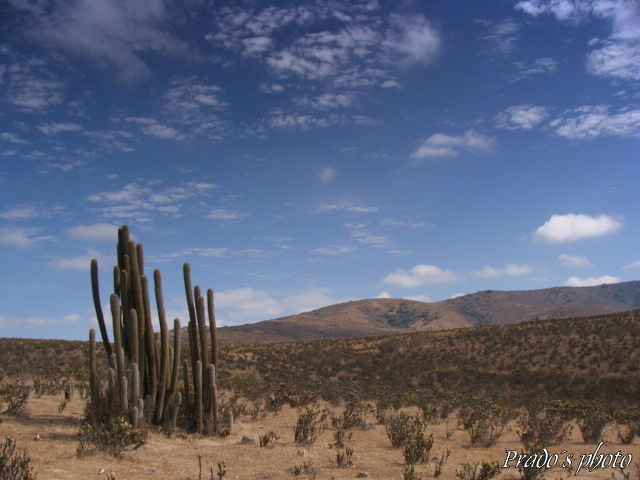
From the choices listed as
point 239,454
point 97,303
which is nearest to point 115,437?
point 239,454

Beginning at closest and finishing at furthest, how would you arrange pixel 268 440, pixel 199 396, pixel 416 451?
pixel 416 451, pixel 268 440, pixel 199 396

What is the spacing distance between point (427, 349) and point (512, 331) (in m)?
7.75

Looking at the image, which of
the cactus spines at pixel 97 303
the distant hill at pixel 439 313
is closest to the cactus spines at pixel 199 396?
the cactus spines at pixel 97 303

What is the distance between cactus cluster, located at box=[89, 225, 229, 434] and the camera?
982cm

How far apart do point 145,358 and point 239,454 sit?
3349mm

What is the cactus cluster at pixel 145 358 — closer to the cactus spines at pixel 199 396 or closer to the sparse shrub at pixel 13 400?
the cactus spines at pixel 199 396

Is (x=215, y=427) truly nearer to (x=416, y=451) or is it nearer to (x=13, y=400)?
(x=416, y=451)

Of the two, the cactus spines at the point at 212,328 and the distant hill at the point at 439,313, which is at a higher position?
the cactus spines at the point at 212,328

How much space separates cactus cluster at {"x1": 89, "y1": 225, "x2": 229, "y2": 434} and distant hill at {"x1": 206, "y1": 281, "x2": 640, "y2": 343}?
69.6 metres

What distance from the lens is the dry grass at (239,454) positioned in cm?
757

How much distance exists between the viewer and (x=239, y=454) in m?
9.15

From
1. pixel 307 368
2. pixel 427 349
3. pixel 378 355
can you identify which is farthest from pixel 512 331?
pixel 307 368

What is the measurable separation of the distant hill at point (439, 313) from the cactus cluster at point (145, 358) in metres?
69.6

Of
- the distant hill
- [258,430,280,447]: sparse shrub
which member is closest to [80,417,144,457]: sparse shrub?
[258,430,280,447]: sparse shrub
